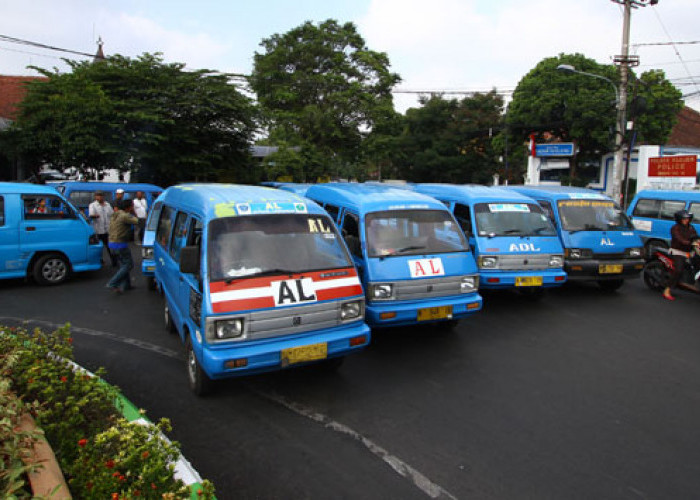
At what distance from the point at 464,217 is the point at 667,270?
13.4 feet

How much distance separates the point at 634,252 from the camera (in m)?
8.25

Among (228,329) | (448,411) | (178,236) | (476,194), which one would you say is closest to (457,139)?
(476,194)

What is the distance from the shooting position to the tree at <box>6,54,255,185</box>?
16.8m

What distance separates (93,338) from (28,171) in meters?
17.9

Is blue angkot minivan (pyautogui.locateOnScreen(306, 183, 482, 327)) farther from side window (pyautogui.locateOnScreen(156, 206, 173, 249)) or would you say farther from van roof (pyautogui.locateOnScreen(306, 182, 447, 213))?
side window (pyautogui.locateOnScreen(156, 206, 173, 249))

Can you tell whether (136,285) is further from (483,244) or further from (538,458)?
(538,458)

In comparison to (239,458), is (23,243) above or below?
above

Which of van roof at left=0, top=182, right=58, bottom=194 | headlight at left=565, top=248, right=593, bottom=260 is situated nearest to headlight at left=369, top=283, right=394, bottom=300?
headlight at left=565, top=248, right=593, bottom=260

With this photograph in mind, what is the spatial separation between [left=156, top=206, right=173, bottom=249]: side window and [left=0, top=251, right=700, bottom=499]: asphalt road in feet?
3.90

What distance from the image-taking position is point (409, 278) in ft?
17.9

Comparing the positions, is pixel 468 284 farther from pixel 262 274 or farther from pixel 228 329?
pixel 228 329

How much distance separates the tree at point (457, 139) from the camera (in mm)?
40188

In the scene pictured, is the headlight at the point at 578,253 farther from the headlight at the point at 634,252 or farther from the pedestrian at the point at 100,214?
the pedestrian at the point at 100,214

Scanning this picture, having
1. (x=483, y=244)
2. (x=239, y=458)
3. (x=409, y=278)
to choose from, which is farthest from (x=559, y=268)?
(x=239, y=458)
